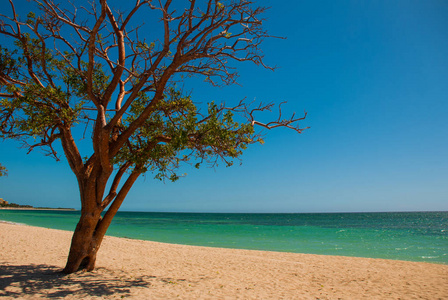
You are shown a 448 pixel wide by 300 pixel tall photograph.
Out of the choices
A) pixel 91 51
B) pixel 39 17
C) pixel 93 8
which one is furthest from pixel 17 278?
pixel 93 8

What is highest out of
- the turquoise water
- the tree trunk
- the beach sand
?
the tree trunk

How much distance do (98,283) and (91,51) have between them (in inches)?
214

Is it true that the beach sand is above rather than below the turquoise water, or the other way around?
above

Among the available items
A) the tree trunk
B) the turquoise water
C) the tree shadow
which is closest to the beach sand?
the tree shadow

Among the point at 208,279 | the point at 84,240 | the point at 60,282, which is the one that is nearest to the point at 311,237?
the point at 208,279

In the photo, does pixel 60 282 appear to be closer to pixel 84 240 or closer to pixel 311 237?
pixel 84 240

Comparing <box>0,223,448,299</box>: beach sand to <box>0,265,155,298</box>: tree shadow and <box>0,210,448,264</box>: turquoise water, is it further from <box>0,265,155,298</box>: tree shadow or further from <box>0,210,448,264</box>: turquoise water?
<box>0,210,448,264</box>: turquoise water

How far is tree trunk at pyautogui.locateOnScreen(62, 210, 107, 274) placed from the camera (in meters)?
7.18

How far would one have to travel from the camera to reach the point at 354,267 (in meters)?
11.4

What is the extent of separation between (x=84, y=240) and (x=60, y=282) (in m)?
1.01

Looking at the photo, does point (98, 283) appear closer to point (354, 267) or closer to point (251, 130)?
point (251, 130)

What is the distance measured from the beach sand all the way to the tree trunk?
0.32 m

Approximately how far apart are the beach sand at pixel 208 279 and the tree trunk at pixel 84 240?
0.32 meters

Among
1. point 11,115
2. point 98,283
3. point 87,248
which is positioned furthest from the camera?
point 11,115
